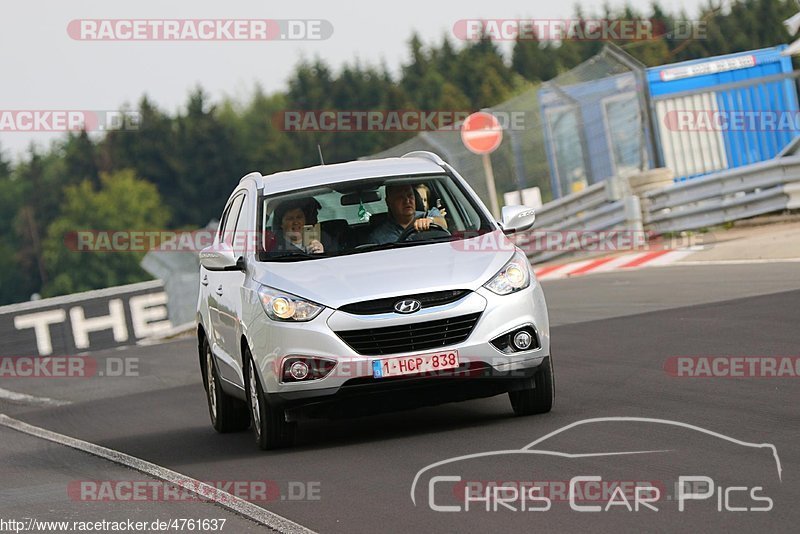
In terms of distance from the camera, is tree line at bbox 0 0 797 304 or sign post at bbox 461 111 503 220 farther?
tree line at bbox 0 0 797 304

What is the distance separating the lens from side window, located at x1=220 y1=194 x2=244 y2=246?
1108cm

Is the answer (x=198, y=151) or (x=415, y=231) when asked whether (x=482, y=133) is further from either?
(x=198, y=151)

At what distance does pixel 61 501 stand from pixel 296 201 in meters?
2.61

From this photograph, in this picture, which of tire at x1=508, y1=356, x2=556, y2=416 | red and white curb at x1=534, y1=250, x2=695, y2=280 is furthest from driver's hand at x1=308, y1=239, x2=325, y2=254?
red and white curb at x1=534, y1=250, x2=695, y2=280

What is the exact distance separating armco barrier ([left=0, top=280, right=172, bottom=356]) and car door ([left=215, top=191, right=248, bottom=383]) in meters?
20.1

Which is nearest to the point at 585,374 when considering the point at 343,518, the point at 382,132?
the point at 343,518

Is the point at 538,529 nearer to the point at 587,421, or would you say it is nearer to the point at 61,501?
the point at 587,421

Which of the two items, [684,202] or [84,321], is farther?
[84,321]

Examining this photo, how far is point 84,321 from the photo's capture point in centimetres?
3097

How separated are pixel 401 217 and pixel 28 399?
934 cm

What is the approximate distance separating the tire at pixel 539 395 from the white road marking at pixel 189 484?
200 cm

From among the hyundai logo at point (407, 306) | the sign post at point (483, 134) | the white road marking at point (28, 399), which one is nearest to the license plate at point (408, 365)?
the hyundai logo at point (407, 306)

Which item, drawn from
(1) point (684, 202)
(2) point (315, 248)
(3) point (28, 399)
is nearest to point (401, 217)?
(2) point (315, 248)

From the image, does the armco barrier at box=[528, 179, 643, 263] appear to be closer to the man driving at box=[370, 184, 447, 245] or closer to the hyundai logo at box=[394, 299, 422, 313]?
the man driving at box=[370, 184, 447, 245]
